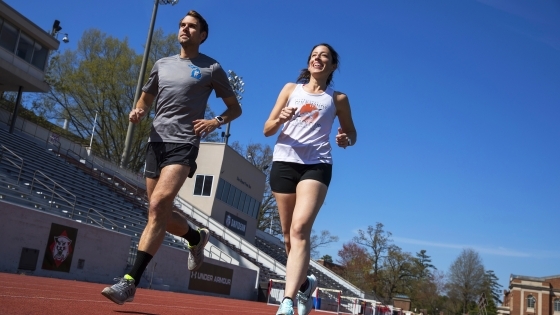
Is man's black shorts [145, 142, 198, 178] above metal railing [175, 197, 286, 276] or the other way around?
the other way around

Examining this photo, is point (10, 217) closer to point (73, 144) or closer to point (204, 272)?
point (204, 272)

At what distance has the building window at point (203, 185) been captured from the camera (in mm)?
38388

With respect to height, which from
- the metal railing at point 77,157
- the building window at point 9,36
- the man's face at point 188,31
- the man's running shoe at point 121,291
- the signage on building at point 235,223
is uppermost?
the building window at point 9,36

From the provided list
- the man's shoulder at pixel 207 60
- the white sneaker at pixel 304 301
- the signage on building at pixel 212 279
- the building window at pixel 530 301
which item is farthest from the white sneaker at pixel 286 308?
the building window at pixel 530 301

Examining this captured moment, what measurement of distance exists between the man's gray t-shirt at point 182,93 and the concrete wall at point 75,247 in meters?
9.51

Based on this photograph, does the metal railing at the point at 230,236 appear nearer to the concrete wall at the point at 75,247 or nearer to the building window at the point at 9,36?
the building window at the point at 9,36

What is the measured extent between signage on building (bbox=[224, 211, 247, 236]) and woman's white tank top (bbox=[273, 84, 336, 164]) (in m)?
35.3

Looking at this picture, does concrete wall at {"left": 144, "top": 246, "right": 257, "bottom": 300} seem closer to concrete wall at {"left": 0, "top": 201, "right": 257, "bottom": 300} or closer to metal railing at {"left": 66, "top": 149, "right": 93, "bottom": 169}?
concrete wall at {"left": 0, "top": 201, "right": 257, "bottom": 300}

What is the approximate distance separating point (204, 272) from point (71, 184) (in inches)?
260

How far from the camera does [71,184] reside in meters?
23.8

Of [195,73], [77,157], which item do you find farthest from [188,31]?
[77,157]

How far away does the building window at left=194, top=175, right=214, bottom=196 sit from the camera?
38.4 metres

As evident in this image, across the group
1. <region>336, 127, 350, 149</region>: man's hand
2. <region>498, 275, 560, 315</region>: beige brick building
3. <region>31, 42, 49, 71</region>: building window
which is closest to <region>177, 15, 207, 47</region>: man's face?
<region>336, 127, 350, 149</region>: man's hand

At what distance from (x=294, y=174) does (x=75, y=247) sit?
487 inches
